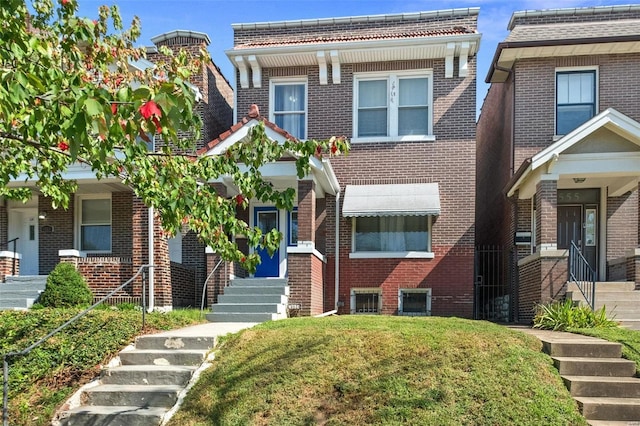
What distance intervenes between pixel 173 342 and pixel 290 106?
8.10 meters

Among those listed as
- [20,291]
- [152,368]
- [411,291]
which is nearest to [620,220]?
[411,291]

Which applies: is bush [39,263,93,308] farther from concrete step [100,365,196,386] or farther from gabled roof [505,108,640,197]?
gabled roof [505,108,640,197]

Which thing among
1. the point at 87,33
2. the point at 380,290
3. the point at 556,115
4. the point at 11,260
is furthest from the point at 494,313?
the point at 11,260

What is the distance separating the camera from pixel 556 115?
41.8 feet

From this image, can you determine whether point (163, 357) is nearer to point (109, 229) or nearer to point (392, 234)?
point (392, 234)

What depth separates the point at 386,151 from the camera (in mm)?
13211

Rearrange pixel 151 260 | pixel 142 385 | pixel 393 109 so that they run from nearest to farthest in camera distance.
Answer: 1. pixel 142 385
2. pixel 151 260
3. pixel 393 109

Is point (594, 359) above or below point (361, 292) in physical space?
above

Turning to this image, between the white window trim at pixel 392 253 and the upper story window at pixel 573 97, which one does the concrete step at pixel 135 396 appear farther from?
the upper story window at pixel 573 97

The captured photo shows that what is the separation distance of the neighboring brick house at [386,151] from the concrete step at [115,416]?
20.9ft

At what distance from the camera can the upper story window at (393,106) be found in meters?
13.3

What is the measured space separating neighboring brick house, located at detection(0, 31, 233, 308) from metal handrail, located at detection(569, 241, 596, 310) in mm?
9072

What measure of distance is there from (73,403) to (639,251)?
34.8 ft

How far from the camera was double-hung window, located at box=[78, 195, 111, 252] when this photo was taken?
14.5 metres
